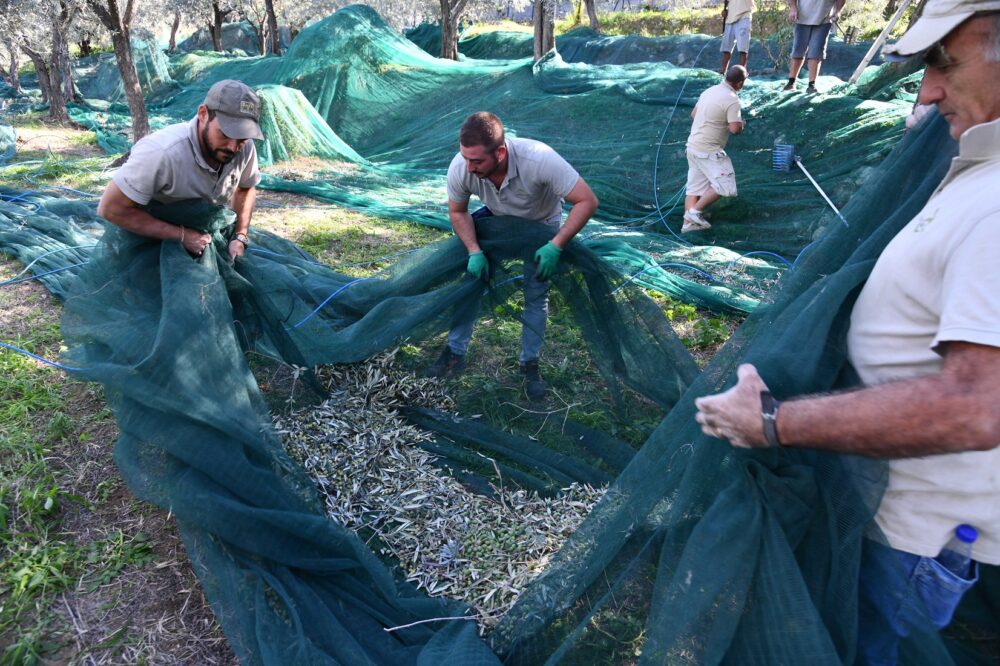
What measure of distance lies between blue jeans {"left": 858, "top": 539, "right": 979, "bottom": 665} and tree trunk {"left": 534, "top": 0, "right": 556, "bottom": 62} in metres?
13.3

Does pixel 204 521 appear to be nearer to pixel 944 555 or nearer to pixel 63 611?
pixel 63 611

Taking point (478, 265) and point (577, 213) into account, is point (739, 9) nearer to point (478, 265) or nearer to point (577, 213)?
point (577, 213)

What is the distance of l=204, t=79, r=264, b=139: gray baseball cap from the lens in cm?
273

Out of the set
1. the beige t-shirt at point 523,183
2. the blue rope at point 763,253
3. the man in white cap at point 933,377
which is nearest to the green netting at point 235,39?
the blue rope at point 763,253

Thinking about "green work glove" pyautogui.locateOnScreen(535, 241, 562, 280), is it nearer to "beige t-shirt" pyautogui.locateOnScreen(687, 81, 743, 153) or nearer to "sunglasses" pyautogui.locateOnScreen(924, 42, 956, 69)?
"sunglasses" pyautogui.locateOnScreen(924, 42, 956, 69)

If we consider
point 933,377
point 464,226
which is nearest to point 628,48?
point 464,226

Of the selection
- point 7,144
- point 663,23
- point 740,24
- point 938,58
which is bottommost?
point 7,144

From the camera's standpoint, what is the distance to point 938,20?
1168 millimetres

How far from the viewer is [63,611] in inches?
87.4

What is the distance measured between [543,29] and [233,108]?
39.6 feet

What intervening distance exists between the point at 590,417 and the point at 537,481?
47 cm

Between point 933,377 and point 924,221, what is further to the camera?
point 924,221

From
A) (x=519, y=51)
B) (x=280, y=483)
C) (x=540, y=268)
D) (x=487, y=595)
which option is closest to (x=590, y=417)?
(x=540, y=268)

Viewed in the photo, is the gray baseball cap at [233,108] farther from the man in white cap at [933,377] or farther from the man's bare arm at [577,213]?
the man in white cap at [933,377]
